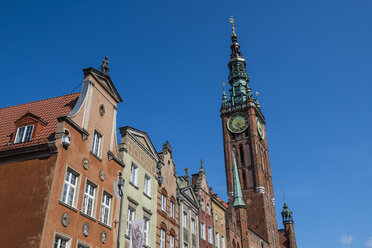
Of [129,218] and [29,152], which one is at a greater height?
[29,152]

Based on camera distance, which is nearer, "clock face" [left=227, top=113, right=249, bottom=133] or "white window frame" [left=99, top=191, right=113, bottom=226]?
"white window frame" [left=99, top=191, right=113, bottom=226]

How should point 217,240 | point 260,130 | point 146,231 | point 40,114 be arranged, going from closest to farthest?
point 40,114 → point 146,231 → point 217,240 → point 260,130

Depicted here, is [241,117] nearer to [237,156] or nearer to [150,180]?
[237,156]

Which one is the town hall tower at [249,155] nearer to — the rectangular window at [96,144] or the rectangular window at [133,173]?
the rectangular window at [133,173]

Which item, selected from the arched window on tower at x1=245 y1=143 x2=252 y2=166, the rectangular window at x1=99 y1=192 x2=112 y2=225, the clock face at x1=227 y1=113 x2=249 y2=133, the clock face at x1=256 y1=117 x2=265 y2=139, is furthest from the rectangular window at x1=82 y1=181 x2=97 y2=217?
the clock face at x1=256 y1=117 x2=265 y2=139

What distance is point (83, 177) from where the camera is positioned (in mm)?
19078

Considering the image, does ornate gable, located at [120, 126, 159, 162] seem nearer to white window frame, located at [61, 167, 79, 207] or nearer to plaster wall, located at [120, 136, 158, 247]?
plaster wall, located at [120, 136, 158, 247]

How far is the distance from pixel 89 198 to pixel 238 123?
66044 millimetres

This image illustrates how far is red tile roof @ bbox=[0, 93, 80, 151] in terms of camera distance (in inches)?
741

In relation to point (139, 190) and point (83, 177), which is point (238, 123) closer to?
point (139, 190)

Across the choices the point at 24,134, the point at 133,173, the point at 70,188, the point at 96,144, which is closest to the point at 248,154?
the point at 133,173

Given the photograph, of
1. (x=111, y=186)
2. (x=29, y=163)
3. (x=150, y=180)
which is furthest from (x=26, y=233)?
(x=150, y=180)

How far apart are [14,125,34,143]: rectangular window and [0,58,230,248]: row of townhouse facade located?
48mm

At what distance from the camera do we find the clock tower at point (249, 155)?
240ft
